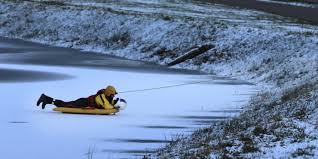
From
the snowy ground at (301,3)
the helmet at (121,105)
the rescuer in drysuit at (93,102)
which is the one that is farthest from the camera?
the snowy ground at (301,3)

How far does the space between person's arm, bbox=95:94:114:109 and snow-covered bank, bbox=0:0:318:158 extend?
3.14m

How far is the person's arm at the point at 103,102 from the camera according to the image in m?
16.5

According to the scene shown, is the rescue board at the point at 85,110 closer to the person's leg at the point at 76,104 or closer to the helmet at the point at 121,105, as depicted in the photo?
the person's leg at the point at 76,104

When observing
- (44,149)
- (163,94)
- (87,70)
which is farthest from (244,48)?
(44,149)

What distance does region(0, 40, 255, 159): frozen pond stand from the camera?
1258cm

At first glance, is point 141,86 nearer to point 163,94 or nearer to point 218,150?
point 163,94

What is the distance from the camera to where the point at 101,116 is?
16.3 metres

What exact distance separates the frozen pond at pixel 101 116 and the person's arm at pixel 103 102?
0.29m

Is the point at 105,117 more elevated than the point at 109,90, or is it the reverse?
the point at 109,90

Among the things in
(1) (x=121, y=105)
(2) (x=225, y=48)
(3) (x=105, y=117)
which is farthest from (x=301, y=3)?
(3) (x=105, y=117)

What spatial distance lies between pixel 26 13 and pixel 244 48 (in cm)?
1893

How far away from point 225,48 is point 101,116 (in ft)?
49.7

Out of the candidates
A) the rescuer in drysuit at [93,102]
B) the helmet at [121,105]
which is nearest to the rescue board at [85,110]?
the rescuer in drysuit at [93,102]

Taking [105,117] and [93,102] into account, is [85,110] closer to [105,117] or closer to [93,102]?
[93,102]
